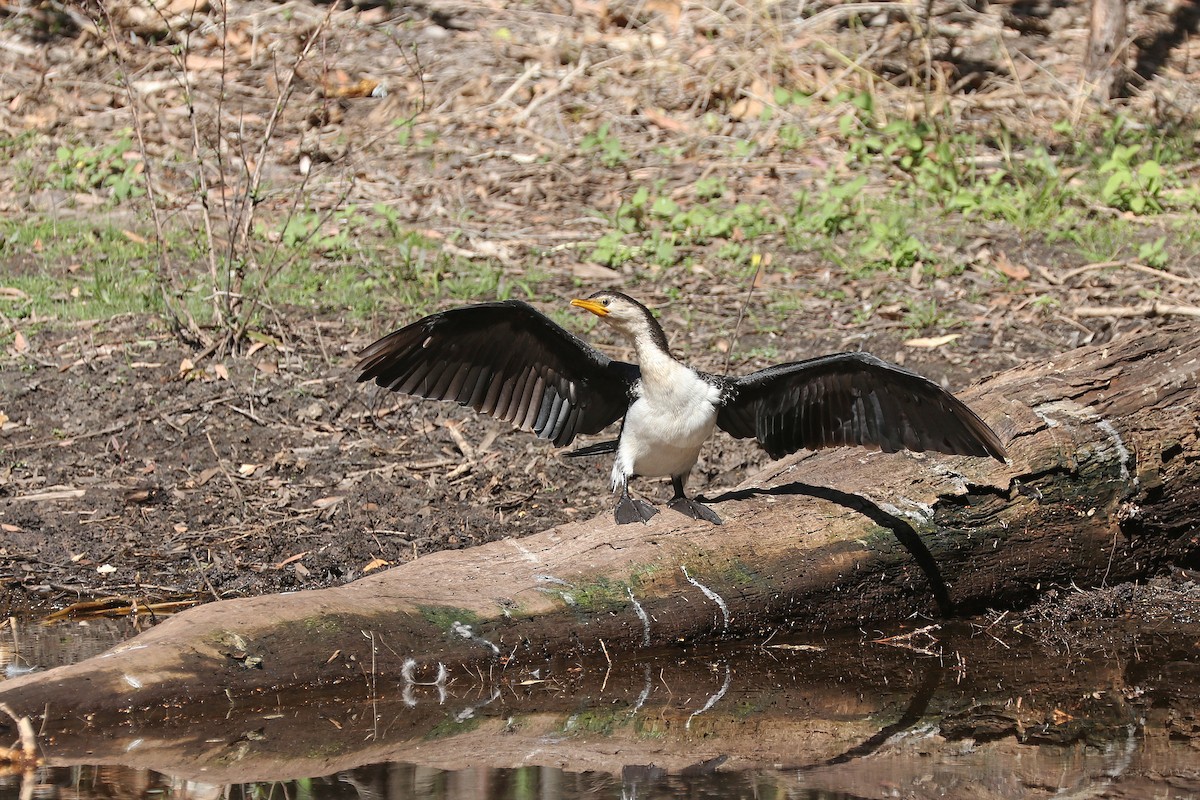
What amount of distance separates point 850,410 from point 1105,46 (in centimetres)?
663

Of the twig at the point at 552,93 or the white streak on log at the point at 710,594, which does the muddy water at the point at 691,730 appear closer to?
the white streak on log at the point at 710,594

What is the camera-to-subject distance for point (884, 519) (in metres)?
4.83

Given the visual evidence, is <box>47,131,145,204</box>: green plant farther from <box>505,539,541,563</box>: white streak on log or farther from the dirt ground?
<box>505,539,541,563</box>: white streak on log

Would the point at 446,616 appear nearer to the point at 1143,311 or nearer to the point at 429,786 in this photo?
the point at 429,786

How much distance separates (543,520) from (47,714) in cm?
264

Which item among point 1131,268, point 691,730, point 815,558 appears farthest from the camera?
point 1131,268

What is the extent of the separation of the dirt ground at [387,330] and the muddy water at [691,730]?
930 mm

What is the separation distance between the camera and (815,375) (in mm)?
4805

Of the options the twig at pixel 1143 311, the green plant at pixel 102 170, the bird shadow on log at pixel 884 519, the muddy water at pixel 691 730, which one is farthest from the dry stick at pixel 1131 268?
the green plant at pixel 102 170

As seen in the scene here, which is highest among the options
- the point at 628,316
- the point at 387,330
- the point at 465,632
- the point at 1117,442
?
the point at 628,316

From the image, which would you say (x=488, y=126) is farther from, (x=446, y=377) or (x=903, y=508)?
(x=903, y=508)

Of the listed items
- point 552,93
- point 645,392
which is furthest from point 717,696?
point 552,93

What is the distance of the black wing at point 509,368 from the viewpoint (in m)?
4.86

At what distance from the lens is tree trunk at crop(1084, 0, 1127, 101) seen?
10.1 meters
